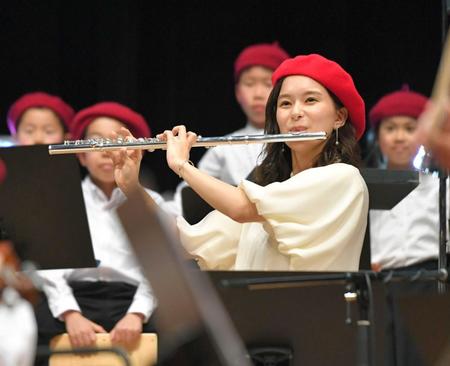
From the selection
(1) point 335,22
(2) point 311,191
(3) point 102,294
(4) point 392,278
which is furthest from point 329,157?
(1) point 335,22

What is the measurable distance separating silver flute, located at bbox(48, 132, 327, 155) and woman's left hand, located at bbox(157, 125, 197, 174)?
0.13 feet

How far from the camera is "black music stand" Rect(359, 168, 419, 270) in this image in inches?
152

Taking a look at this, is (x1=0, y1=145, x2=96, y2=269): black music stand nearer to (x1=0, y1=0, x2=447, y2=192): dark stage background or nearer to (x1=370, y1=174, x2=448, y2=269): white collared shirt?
(x1=370, y1=174, x2=448, y2=269): white collared shirt

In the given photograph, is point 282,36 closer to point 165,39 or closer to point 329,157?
point 165,39

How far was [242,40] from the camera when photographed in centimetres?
601

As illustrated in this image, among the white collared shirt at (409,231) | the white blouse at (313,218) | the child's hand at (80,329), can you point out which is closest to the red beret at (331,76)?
the white blouse at (313,218)

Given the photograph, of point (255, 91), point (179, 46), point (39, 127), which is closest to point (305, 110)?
point (255, 91)

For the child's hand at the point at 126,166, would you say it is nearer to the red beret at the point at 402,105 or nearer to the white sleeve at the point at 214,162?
the white sleeve at the point at 214,162

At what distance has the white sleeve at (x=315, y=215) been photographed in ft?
11.0

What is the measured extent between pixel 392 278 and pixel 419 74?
10.9ft

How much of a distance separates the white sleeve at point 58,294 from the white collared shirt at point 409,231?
132cm

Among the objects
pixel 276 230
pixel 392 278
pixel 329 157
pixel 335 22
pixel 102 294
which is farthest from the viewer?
pixel 335 22

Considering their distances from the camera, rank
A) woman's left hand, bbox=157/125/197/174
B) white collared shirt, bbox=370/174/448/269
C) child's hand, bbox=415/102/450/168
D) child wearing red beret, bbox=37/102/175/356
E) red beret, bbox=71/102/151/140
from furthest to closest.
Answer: red beret, bbox=71/102/151/140 < white collared shirt, bbox=370/174/448/269 < child wearing red beret, bbox=37/102/175/356 < woman's left hand, bbox=157/125/197/174 < child's hand, bbox=415/102/450/168

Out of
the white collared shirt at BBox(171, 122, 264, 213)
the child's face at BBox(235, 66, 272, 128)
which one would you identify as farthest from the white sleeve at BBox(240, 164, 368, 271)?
the child's face at BBox(235, 66, 272, 128)
